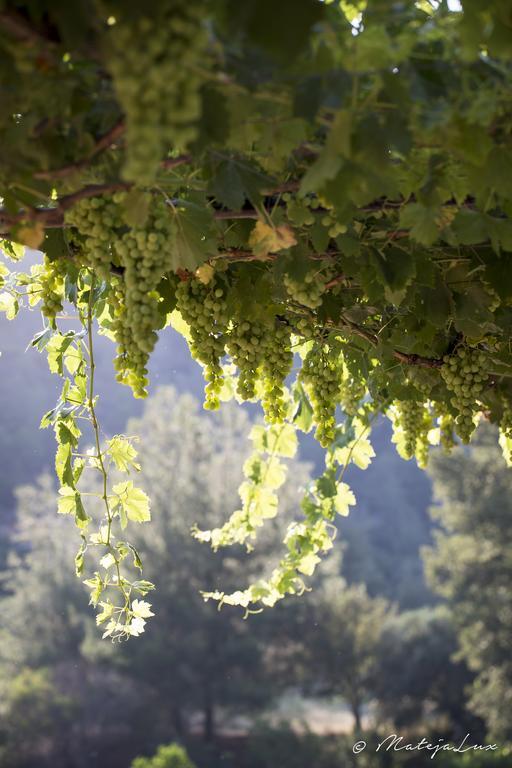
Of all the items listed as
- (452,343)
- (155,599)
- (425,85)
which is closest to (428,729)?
(155,599)

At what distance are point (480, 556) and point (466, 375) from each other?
12467 millimetres

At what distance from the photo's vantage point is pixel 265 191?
Answer: 1.05 metres

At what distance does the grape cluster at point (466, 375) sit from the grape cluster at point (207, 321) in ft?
1.35

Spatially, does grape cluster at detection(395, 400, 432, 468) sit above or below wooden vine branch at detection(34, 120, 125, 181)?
above

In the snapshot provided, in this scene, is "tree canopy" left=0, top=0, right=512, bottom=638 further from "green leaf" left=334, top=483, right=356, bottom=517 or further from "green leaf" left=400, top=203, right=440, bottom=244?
"green leaf" left=334, top=483, right=356, bottom=517

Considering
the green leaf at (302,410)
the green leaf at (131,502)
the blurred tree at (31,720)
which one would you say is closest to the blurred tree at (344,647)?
the blurred tree at (31,720)

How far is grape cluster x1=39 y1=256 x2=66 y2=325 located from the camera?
1.35 meters

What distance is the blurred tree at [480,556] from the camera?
1270 centimetres

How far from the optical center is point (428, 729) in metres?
13.6

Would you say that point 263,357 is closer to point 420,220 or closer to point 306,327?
point 306,327

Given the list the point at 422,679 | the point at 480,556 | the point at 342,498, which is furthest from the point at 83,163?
the point at 422,679

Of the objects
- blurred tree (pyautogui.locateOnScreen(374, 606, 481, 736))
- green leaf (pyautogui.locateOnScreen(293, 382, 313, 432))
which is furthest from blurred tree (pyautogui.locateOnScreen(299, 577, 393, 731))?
green leaf (pyautogui.locateOnScreen(293, 382, 313, 432))

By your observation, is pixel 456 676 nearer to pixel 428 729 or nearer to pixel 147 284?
pixel 428 729

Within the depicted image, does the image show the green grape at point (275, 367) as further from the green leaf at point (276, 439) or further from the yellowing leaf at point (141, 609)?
the green leaf at point (276, 439)
